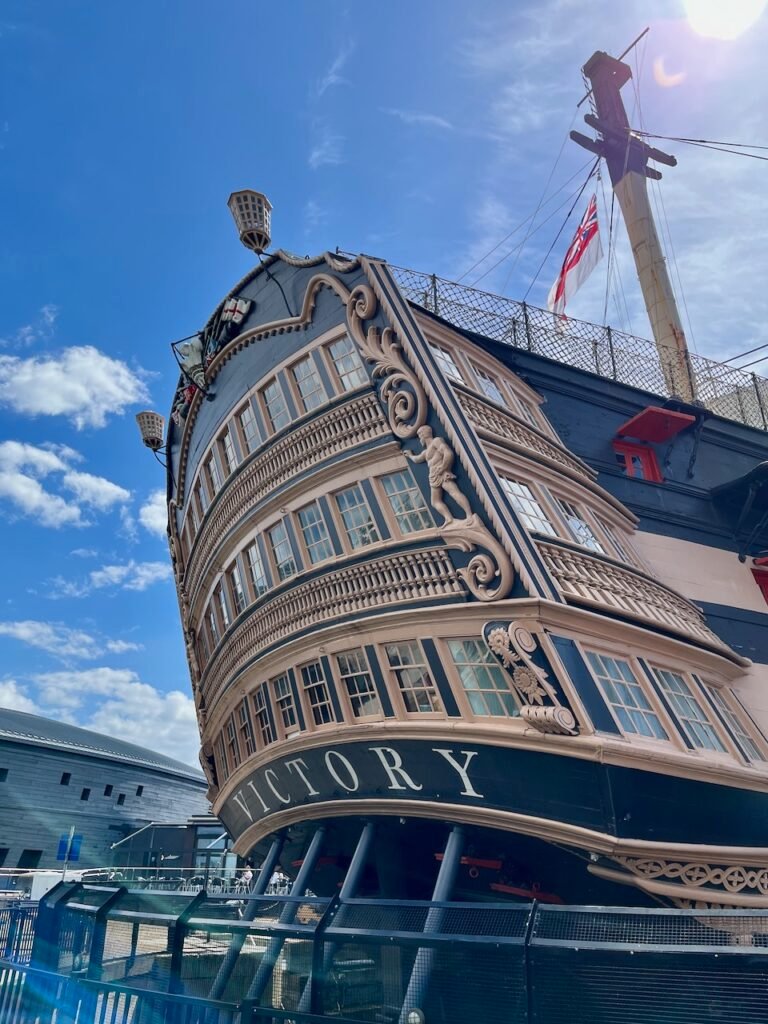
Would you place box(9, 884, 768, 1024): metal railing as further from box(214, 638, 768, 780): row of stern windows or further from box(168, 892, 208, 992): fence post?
box(214, 638, 768, 780): row of stern windows

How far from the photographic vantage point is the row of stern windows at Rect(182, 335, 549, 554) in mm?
14922

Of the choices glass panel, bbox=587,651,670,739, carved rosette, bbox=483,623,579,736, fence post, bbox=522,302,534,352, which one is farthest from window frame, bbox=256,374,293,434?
glass panel, bbox=587,651,670,739

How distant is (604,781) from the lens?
9633 millimetres

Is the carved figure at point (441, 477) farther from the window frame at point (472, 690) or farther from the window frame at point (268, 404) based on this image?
the window frame at point (268, 404)

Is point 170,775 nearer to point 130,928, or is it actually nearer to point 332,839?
point 332,839

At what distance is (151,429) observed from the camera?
2412 centimetres

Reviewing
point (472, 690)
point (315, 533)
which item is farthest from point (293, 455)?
point (472, 690)

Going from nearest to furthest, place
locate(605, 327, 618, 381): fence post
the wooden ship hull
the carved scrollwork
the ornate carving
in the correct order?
the ornate carving < the wooden ship hull < the carved scrollwork < locate(605, 327, 618, 381): fence post

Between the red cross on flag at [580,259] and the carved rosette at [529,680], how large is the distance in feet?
47.5

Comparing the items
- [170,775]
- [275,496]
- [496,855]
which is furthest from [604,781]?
[170,775]

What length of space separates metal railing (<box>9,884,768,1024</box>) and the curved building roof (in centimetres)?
3754

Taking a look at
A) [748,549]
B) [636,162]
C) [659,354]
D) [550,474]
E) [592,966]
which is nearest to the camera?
[592,966]

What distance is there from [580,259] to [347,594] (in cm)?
1491

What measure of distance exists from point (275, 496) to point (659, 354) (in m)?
15.4
